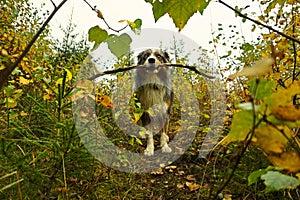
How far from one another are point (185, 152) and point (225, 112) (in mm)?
698

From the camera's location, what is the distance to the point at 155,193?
2645mm

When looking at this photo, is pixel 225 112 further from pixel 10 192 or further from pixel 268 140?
pixel 268 140

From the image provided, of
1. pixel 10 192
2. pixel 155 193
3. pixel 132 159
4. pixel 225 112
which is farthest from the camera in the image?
pixel 225 112

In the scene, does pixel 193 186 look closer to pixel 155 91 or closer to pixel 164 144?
pixel 164 144

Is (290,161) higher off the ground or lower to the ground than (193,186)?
higher

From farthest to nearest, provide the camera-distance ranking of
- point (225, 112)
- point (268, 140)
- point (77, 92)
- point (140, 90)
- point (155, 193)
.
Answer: point (140, 90) < point (225, 112) < point (155, 193) < point (77, 92) < point (268, 140)

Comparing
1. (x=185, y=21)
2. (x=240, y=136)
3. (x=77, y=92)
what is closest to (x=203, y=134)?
(x=77, y=92)

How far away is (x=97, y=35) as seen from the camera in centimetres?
79

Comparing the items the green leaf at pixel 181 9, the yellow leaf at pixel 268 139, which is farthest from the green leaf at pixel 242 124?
the green leaf at pixel 181 9

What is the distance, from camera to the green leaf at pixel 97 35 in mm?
790

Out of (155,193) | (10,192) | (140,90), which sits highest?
(140,90)

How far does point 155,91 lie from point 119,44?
4.00 m

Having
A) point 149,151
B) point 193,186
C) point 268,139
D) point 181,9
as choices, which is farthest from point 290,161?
point 149,151

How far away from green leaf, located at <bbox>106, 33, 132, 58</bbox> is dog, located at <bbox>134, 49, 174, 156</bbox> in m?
3.47
